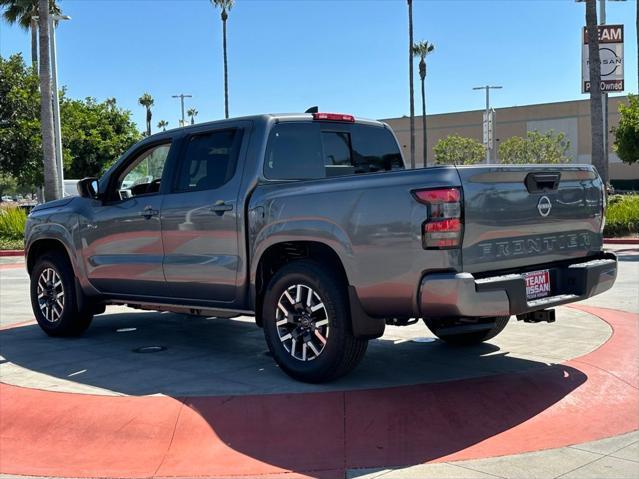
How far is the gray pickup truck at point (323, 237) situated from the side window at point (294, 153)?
13 mm

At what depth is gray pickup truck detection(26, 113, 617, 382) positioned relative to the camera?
191 inches

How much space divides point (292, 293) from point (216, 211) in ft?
3.43

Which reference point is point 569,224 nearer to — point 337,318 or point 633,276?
point 337,318

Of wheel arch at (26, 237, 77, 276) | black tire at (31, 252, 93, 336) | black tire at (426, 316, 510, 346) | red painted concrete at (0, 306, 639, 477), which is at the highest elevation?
wheel arch at (26, 237, 77, 276)

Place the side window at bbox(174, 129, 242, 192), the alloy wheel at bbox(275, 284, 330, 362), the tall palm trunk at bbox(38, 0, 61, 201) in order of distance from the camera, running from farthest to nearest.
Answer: the tall palm trunk at bbox(38, 0, 61, 201) < the side window at bbox(174, 129, 242, 192) < the alloy wheel at bbox(275, 284, 330, 362)

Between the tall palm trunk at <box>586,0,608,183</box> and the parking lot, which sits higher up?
the tall palm trunk at <box>586,0,608,183</box>

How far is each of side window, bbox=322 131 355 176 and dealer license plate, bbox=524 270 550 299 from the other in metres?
2.10

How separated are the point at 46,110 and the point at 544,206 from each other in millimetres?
22169

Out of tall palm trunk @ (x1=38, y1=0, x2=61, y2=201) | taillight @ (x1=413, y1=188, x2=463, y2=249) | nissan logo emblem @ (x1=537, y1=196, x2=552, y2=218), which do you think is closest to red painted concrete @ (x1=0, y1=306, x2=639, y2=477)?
taillight @ (x1=413, y1=188, x2=463, y2=249)

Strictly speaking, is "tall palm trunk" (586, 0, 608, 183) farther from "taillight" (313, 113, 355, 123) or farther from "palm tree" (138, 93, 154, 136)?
"palm tree" (138, 93, 154, 136)

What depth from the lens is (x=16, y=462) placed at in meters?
4.70

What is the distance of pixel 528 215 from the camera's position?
523 centimetres

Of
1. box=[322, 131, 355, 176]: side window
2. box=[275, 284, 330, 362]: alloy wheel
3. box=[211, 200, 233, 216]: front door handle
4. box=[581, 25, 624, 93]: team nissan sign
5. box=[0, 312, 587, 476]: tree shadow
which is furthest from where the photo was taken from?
box=[581, 25, 624, 93]: team nissan sign

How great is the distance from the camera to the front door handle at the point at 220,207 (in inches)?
239
